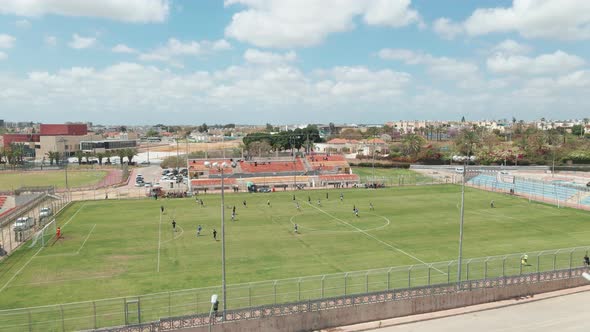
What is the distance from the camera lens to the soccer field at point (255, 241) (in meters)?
33.0

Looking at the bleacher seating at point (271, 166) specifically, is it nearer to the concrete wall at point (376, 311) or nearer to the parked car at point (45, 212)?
the parked car at point (45, 212)

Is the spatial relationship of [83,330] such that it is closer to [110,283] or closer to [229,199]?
[110,283]

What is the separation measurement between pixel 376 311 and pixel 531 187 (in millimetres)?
66748

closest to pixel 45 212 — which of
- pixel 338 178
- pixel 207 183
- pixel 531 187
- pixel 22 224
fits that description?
pixel 22 224

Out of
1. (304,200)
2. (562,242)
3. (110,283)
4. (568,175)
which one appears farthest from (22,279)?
(568,175)

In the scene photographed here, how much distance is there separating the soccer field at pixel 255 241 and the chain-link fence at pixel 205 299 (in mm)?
4087

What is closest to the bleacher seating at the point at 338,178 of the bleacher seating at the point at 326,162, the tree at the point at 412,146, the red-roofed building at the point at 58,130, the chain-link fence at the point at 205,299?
the bleacher seating at the point at 326,162

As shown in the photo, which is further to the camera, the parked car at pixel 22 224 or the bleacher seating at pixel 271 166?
the bleacher seating at pixel 271 166

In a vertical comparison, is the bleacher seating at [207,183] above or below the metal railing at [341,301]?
above

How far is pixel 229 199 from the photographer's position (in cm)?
7188

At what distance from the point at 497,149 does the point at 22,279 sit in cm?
12670

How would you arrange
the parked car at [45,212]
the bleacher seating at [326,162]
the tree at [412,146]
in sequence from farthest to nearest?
the tree at [412,146], the bleacher seating at [326,162], the parked car at [45,212]

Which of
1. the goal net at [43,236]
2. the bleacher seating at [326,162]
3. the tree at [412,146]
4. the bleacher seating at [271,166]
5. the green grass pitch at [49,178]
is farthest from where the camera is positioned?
the tree at [412,146]

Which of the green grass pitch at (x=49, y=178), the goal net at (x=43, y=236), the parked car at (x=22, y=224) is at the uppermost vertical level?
the parked car at (x=22, y=224)
